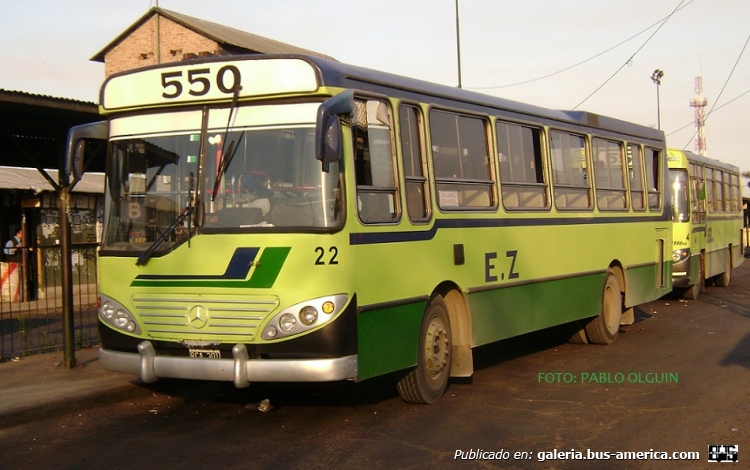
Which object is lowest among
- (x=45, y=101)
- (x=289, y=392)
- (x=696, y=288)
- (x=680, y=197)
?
(x=289, y=392)

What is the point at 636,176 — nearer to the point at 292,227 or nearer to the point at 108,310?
the point at 292,227

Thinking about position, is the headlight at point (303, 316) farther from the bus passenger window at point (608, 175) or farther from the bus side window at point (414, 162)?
the bus passenger window at point (608, 175)

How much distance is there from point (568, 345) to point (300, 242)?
693 centimetres

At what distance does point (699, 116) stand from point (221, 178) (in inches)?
2853

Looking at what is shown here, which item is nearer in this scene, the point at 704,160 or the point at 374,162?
the point at 374,162

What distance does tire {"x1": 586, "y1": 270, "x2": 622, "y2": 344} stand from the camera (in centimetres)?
1248

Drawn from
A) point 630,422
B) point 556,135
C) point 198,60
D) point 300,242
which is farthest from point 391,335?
point 556,135

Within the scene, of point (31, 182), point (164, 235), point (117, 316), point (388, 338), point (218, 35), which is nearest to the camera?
point (164, 235)

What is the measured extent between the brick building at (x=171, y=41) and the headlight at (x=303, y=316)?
36483 mm

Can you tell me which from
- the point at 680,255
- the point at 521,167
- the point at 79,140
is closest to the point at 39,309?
the point at 79,140

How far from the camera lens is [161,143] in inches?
302

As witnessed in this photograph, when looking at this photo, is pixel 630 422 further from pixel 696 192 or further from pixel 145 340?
pixel 696 192

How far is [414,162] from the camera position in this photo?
27.4 feet

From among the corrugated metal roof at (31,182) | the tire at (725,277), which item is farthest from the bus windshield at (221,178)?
the tire at (725,277)
